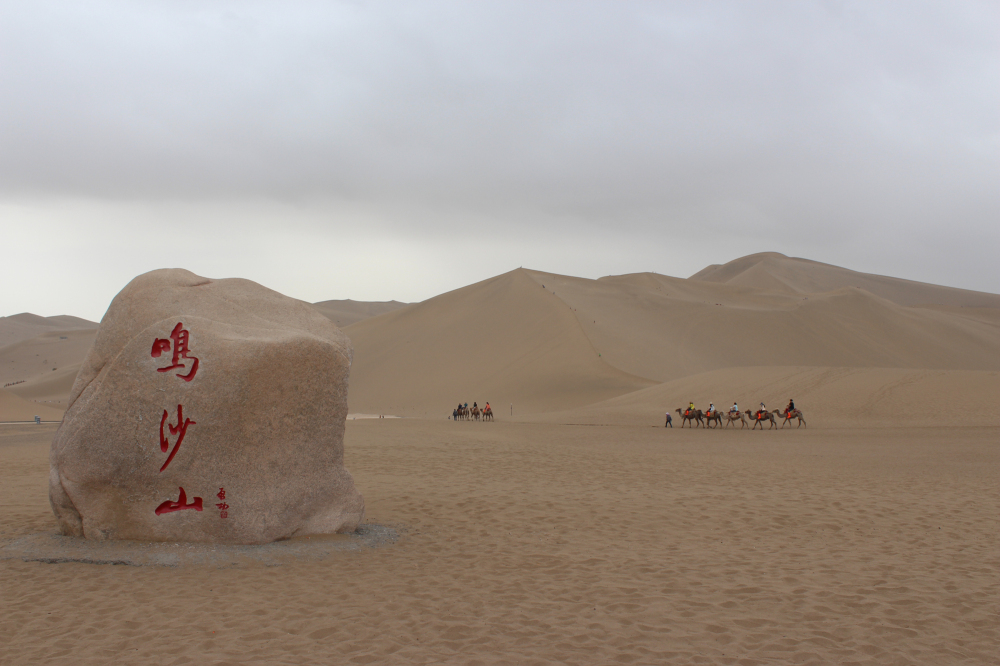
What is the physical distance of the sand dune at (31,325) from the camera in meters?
120

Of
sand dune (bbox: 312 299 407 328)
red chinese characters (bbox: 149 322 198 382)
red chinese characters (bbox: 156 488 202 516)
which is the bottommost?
red chinese characters (bbox: 156 488 202 516)

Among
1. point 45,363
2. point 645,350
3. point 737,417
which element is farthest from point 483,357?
point 45,363

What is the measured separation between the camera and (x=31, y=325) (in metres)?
129

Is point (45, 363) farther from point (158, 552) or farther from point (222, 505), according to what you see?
point (222, 505)

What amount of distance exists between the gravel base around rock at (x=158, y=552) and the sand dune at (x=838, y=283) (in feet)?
327

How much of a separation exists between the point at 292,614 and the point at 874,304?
242 ft

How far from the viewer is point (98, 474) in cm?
685

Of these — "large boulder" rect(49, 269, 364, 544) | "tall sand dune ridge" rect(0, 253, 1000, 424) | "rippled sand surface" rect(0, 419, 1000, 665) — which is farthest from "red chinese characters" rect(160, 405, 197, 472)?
"tall sand dune ridge" rect(0, 253, 1000, 424)

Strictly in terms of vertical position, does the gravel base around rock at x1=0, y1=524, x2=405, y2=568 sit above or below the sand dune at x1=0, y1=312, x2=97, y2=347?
below

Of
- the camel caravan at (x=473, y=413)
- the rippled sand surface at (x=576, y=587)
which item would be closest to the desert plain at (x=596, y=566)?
the rippled sand surface at (x=576, y=587)

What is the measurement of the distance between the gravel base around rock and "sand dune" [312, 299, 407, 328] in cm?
10854

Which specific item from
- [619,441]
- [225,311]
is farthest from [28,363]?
[225,311]

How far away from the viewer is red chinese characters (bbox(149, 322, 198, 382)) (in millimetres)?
6871

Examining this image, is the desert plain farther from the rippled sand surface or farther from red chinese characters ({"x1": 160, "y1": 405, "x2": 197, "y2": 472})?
red chinese characters ({"x1": 160, "y1": 405, "x2": 197, "y2": 472})
